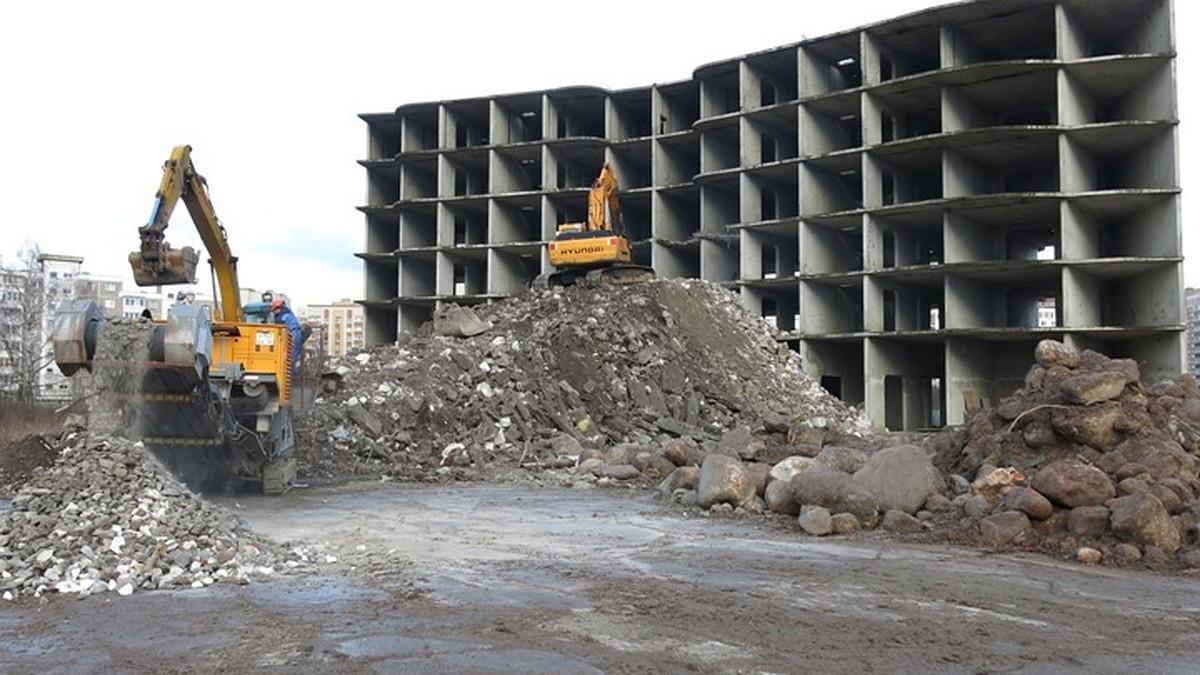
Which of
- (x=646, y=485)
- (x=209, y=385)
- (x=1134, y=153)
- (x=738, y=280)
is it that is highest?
(x=1134, y=153)

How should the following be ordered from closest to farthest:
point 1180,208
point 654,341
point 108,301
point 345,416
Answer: point 345,416 < point 654,341 < point 1180,208 < point 108,301

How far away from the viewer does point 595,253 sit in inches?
1080

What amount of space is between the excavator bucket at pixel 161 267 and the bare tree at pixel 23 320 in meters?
32.2

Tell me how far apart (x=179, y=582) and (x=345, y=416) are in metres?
11.4

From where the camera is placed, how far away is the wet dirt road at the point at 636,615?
5.45 m

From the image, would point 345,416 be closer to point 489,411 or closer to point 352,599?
point 489,411

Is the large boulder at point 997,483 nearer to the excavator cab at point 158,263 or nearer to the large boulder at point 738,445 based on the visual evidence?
the large boulder at point 738,445

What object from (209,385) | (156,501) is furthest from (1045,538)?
(209,385)

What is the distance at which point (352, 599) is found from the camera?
23.2 feet

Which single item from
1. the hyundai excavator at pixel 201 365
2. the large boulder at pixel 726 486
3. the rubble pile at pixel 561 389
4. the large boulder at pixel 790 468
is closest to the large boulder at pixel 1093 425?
the large boulder at pixel 790 468

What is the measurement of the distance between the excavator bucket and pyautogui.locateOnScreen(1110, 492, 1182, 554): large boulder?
36.0 feet

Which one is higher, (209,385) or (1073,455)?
(209,385)

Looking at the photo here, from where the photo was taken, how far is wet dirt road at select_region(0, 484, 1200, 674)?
17.9 feet

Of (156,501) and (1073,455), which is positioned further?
(1073,455)
